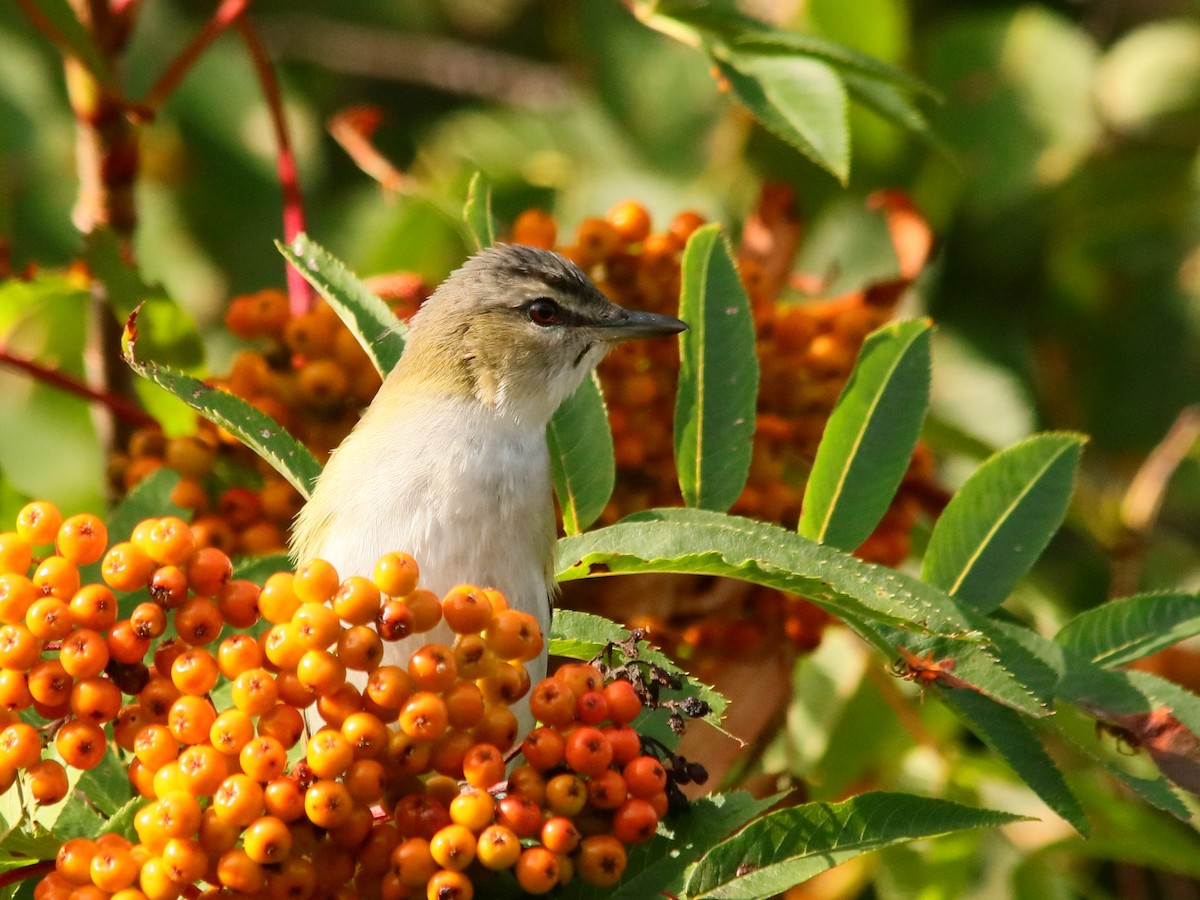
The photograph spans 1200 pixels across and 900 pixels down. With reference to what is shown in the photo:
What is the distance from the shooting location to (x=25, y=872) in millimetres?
2004

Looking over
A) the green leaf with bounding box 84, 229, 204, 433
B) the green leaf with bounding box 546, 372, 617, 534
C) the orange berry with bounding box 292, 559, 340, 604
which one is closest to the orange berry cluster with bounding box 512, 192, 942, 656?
the green leaf with bounding box 546, 372, 617, 534

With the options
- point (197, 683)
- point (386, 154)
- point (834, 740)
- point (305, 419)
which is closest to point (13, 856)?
point (197, 683)

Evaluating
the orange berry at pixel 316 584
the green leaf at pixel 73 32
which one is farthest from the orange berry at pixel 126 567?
the green leaf at pixel 73 32

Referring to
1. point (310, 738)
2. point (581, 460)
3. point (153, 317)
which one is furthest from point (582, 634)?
point (153, 317)

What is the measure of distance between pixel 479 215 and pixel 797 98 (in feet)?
2.29

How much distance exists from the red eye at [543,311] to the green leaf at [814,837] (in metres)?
1.41

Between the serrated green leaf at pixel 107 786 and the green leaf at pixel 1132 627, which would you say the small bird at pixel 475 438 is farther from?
the green leaf at pixel 1132 627

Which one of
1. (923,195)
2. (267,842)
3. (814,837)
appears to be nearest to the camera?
(267,842)

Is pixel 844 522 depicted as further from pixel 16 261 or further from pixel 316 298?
pixel 16 261

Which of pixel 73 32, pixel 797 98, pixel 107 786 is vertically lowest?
pixel 107 786

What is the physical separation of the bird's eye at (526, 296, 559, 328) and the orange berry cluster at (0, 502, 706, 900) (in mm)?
1253

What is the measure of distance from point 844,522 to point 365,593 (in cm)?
95

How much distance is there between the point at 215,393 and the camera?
2.39m

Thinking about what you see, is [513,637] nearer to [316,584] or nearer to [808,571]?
[316,584]
